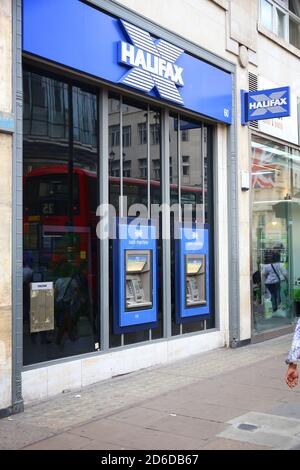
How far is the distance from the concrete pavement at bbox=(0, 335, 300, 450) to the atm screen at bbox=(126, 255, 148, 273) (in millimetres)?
1563

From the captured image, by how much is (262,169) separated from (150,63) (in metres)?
4.40

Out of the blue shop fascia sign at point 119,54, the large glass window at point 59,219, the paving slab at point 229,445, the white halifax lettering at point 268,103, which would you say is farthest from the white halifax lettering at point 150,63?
the paving slab at point 229,445

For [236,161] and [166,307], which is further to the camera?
[236,161]

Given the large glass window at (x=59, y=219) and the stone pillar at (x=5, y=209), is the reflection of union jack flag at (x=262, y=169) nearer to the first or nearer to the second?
the large glass window at (x=59, y=219)

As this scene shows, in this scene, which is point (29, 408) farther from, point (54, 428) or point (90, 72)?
point (90, 72)

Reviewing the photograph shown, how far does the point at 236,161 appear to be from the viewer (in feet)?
36.0

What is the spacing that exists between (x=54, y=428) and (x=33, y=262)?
7.19 ft

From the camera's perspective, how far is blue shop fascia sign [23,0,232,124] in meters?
6.96

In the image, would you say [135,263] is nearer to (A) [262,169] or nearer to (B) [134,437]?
(B) [134,437]

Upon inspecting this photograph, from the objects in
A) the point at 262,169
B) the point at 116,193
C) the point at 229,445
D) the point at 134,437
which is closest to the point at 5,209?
the point at 116,193

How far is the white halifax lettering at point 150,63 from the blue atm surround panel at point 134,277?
2368 mm

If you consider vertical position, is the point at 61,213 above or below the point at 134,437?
above

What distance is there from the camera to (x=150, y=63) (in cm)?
866
